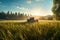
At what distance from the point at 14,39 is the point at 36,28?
1.14 feet

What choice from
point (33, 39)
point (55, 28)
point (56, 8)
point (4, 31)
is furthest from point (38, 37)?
point (56, 8)

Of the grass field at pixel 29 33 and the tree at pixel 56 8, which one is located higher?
the tree at pixel 56 8

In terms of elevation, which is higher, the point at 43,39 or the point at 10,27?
the point at 10,27

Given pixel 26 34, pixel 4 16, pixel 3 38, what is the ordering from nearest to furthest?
pixel 3 38 → pixel 26 34 → pixel 4 16

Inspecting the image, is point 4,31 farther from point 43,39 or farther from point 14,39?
point 43,39

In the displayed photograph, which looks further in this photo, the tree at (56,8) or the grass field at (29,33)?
the tree at (56,8)

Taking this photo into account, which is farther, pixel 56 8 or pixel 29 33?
pixel 56 8

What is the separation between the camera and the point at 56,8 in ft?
45.5

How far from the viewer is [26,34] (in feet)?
6.98

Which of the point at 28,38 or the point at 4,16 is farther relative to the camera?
the point at 4,16

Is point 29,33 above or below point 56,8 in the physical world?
below

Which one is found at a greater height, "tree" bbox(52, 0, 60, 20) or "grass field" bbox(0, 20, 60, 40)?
"tree" bbox(52, 0, 60, 20)

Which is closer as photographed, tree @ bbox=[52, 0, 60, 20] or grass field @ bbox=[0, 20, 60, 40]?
grass field @ bbox=[0, 20, 60, 40]

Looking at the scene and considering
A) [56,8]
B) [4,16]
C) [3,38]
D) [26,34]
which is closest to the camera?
[3,38]
